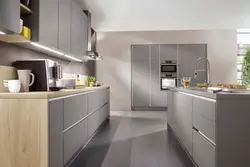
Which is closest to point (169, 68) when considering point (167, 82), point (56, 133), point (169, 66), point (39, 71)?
point (169, 66)

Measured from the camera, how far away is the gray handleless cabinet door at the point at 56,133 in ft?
6.17

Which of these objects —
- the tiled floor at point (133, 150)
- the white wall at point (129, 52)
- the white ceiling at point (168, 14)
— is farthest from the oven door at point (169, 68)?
the tiled floor at point (133, 150)

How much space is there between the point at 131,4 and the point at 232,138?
370cm

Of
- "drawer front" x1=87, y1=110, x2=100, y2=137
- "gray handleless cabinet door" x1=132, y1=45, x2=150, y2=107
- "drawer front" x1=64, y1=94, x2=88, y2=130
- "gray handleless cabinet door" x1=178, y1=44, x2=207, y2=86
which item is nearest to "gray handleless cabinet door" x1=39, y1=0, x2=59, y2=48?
"drawer front" x1=64, y1=94, x2=88, y2=130

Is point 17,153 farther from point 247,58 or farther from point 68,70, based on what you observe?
point 247,58

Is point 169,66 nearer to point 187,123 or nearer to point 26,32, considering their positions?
point 187,123

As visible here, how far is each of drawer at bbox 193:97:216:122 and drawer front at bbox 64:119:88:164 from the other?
4.51ft

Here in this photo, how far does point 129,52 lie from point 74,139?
211 inches

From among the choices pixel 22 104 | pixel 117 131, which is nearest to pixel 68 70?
pixel 117 131

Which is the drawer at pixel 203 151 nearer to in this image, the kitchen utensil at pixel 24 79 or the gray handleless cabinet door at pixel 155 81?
the kitchen utensil at pixel 24 79

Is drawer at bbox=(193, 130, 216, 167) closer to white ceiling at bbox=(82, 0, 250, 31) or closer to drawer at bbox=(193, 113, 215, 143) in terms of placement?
drawer at bbox=(193, 113, 215, 143)

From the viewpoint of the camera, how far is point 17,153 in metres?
1.82

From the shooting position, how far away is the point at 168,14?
542 cm

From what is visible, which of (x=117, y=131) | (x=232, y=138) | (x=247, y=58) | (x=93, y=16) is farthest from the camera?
(x=247, y=58)
